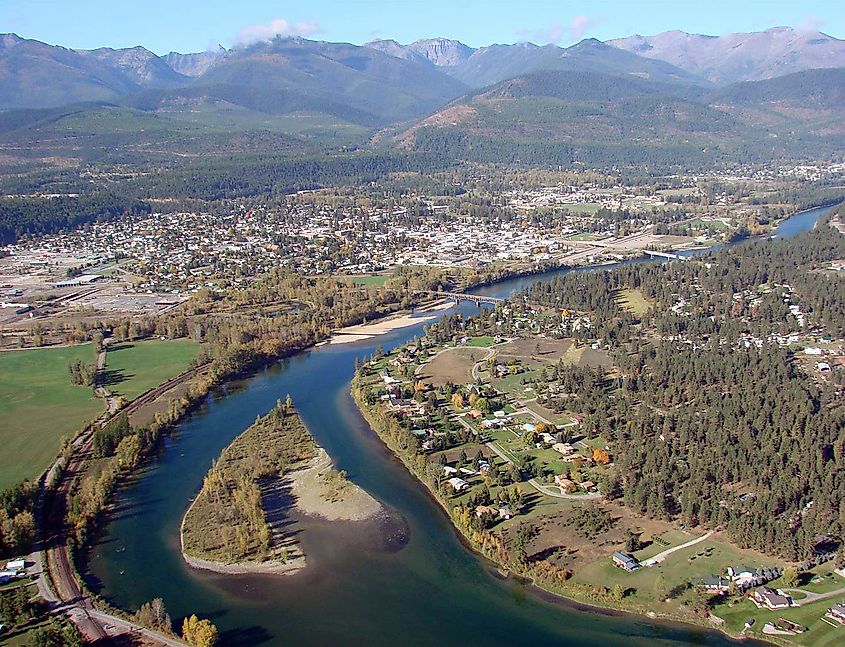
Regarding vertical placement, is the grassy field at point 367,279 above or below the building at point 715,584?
above

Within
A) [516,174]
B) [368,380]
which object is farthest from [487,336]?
[516,174]

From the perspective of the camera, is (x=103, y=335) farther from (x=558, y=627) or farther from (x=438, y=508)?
(x=558, y=627)

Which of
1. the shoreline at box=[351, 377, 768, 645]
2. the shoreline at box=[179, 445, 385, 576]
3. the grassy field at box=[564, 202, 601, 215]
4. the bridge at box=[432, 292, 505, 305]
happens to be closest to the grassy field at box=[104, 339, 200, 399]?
the shoreline at box=[179, 445, 385, 576]

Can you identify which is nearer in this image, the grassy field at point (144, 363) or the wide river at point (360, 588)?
the wide river at point (360, 588)

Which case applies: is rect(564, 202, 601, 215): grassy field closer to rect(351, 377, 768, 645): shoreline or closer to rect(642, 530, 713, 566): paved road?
rect(642, 530, 713, 566): paved road

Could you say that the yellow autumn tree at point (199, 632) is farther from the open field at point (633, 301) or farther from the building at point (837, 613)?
the open field at point (633, 301)

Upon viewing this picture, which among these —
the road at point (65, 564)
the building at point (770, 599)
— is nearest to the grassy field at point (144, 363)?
the road at point (65, 564)
